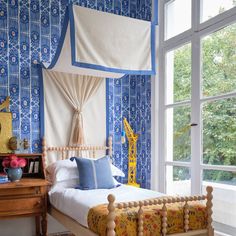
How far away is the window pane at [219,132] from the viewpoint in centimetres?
304

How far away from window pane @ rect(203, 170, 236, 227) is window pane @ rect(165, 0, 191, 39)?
172cm

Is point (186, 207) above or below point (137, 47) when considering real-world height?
below

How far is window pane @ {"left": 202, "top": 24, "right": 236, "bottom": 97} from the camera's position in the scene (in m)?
3.08

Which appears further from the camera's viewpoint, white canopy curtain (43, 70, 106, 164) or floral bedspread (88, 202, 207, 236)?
white canopy curtain (43, 70, 106, 164)

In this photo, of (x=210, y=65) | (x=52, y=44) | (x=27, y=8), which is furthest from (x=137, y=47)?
(x=27, y=8)

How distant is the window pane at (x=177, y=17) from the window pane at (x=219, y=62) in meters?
0.44

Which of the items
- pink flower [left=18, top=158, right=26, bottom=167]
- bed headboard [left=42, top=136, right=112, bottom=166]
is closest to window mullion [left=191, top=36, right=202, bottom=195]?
bed headboard [left=42, top=136, right=112, bottom=166]

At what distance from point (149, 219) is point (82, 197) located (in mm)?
753

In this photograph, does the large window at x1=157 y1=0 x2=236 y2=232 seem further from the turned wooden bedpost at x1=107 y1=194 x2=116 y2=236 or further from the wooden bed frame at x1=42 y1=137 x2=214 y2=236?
the turned wooden bedpost at x1=107 y1=194 x2=116 y2=236

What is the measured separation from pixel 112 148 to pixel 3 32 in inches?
76.2

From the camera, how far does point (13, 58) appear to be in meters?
3.65

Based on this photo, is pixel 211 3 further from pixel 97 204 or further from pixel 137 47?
pixel 97 204

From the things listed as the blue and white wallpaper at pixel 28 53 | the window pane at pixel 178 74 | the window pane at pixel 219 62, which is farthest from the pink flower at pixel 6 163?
the window pane at pixel 219 62

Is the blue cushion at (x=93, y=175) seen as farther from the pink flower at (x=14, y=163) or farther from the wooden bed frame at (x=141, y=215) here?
the pink flower at (x=14, y=163)
